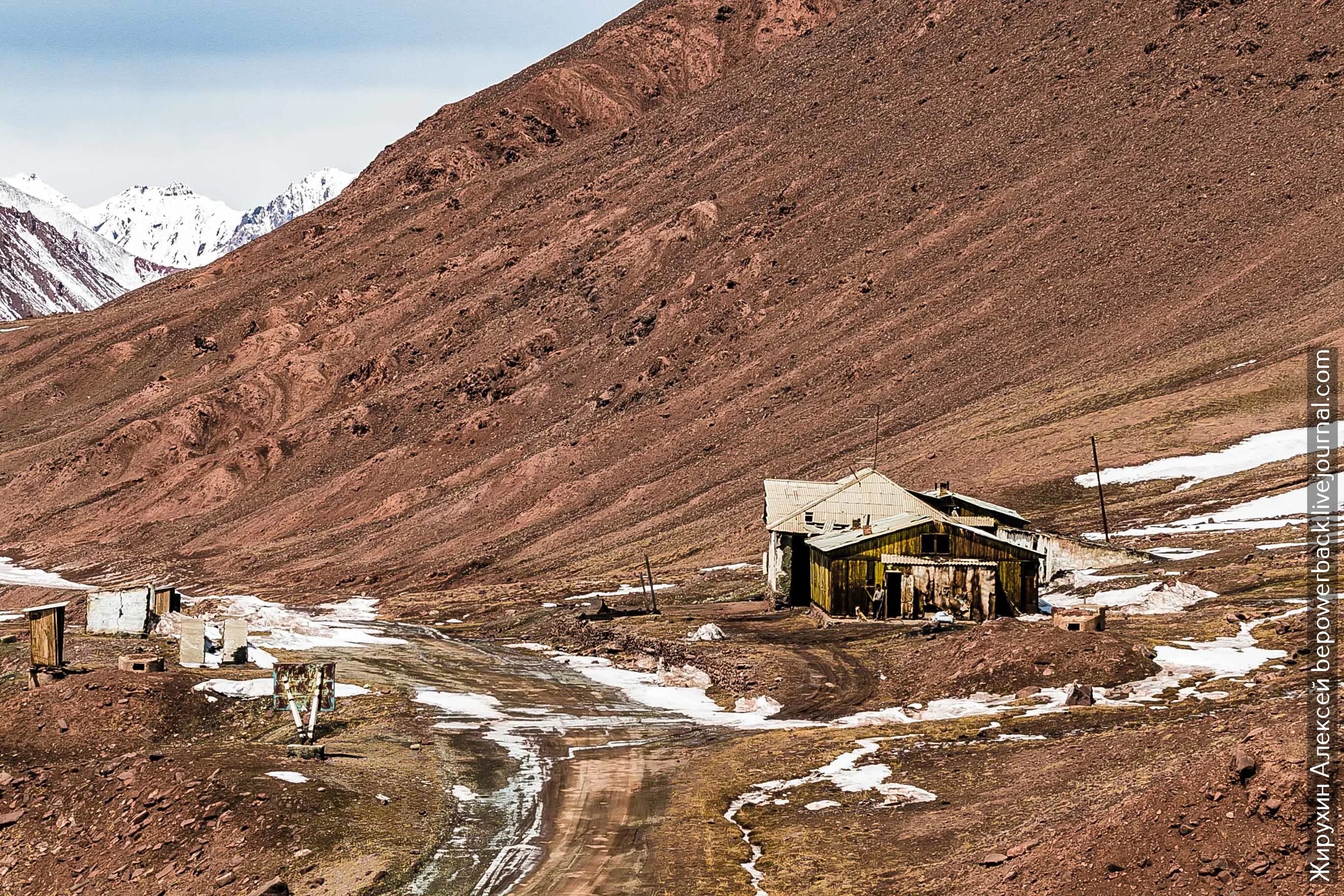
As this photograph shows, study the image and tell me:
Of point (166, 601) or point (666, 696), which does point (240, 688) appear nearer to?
point (666, 696)

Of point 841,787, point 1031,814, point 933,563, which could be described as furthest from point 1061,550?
point 1031,814

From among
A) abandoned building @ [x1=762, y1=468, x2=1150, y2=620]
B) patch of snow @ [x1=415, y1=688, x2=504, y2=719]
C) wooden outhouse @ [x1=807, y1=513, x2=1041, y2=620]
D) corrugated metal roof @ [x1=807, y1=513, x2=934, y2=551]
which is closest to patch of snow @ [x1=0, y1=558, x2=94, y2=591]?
corrugated metal roof @ [x1=807, y1=513, x2=934, y2=551]

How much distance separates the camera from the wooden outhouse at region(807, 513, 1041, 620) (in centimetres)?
5481

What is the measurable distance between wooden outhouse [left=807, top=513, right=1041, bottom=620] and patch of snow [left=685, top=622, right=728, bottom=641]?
16.3 ft

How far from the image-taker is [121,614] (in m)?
52.5

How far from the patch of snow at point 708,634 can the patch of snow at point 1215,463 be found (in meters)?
32.1

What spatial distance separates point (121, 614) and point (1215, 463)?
56552 mm

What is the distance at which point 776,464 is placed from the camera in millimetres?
97688

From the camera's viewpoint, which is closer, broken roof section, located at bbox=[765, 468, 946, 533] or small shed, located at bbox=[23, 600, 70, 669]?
small shed, located at bbox=[23, 600, 70, 669]

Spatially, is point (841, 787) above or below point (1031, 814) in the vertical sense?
below

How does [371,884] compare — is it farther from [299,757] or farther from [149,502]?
[149,502]

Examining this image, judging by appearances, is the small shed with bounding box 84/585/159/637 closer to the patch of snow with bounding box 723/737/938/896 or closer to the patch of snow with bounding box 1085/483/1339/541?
the patch of snow with bounding box 723/737/938/896

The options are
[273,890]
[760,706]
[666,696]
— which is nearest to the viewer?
[273,890]

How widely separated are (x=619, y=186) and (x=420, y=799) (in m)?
126
